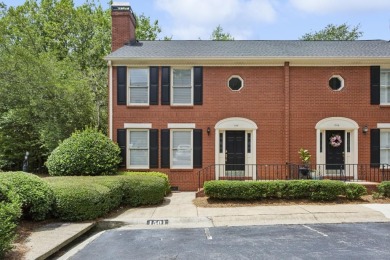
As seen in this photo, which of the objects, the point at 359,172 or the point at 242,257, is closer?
the point at 242,257

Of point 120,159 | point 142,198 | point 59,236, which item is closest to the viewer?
point 59,236

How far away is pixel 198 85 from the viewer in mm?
14859

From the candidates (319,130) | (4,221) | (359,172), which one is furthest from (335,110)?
(4,221)

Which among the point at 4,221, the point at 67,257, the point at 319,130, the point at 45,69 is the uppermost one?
the point at 45,69

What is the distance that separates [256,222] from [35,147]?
576 inches

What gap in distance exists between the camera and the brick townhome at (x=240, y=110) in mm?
14711

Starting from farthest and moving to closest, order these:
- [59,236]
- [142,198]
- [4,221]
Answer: [142,198] < [59,236] < [4,221]

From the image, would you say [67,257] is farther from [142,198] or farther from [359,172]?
[359,172]

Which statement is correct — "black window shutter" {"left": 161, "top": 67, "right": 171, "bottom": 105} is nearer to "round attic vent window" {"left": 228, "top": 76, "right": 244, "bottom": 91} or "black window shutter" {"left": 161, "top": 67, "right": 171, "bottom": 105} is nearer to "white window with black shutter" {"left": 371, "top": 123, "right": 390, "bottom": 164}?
"round attic vent window" {"left": 228, "top": 76, "right": 244, "bottom": 91}

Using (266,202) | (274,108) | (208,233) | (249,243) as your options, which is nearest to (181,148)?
(274,108)

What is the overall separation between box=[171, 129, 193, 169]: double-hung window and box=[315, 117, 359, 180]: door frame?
5537 mm

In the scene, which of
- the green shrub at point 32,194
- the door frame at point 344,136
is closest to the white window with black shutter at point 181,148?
the door frame at point 344,136

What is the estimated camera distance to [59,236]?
786 cm

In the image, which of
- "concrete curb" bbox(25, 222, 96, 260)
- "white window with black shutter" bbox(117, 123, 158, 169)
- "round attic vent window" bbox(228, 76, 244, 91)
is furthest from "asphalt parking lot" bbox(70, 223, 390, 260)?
"round attic vent window" bbox(228, 76, 244, 91)
